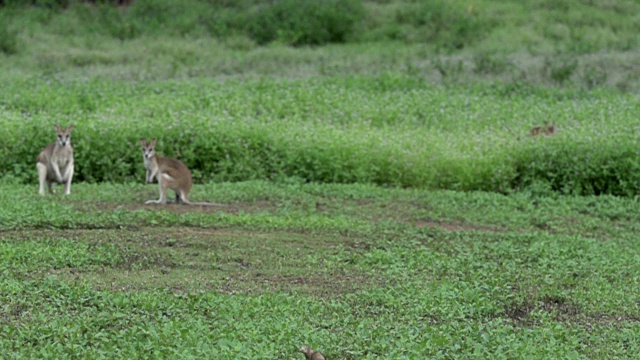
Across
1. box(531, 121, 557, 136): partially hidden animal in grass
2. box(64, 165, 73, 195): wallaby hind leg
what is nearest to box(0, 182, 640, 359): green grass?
box(64, 165, 73, 195): wallaby hind leg

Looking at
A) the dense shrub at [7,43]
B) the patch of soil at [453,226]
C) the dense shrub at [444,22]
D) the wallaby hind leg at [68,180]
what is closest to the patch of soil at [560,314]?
the patch of soil at [453,226]

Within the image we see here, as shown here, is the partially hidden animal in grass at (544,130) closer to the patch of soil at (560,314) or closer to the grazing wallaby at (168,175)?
the grazing wallaby at (168,175)

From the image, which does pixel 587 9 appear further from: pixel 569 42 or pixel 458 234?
pixel 458 234

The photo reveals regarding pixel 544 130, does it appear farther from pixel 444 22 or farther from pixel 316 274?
pixel 444 22

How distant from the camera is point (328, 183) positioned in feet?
48.1

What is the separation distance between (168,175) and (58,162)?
1.62 metres

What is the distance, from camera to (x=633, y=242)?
1180cm

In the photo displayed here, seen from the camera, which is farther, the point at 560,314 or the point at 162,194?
the point at 162,194

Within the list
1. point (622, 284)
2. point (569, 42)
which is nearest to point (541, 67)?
point (569, 42)

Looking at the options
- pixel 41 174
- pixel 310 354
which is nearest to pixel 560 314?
pixel 310 354

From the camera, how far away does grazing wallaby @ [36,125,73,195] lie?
511 inches

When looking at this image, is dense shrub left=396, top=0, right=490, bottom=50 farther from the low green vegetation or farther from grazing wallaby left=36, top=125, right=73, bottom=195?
grazing wallaby left=36, top=125, right=73, bottom=195

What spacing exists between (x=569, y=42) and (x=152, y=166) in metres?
16.2

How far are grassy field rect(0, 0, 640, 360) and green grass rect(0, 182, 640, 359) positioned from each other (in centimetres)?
3
